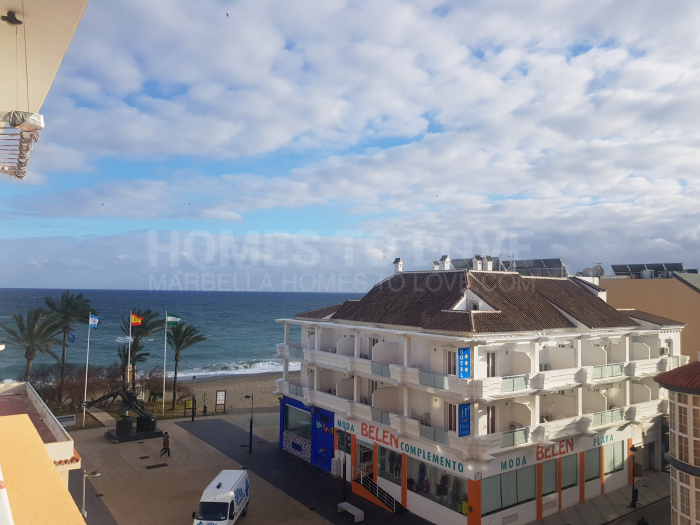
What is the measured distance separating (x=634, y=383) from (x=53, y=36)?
3448 cm

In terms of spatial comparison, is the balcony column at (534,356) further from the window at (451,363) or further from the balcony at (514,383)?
the window at (451,363)

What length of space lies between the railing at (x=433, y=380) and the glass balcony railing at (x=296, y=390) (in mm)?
11027

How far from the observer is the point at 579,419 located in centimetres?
2608

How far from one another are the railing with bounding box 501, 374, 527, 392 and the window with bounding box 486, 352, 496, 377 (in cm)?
119

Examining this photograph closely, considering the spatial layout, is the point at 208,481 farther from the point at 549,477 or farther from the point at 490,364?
the point at 549,477

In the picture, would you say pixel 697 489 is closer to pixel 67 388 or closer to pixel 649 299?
pixel 649 299

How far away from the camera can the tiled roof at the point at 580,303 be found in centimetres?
2934

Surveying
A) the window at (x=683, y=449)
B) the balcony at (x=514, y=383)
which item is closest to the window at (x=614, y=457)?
the balcony at (x=514, y=383)

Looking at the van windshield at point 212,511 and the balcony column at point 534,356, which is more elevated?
the balcony column at point 534,356

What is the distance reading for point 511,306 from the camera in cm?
2777

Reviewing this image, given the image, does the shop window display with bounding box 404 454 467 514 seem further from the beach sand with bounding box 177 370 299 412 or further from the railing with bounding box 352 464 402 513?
the beach sand with bounding box 177 370 299 412

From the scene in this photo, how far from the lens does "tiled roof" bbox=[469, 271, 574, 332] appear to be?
2494cm

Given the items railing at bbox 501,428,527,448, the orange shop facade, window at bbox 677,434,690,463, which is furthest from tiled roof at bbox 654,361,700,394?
the orange shop facade

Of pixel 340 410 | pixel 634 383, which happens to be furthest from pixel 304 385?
pixel 634 383
